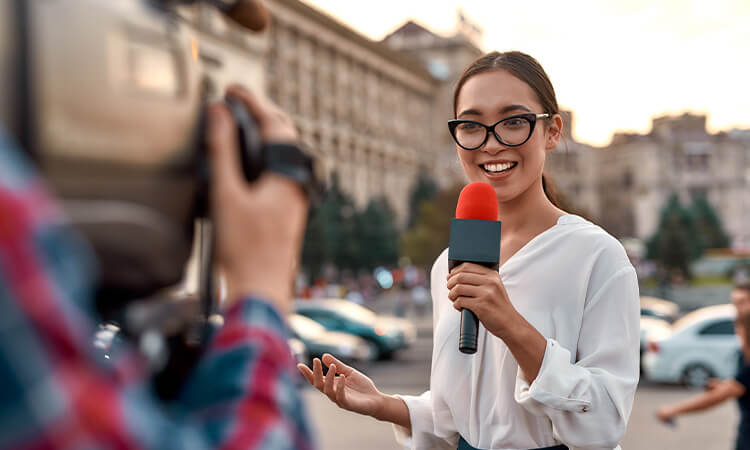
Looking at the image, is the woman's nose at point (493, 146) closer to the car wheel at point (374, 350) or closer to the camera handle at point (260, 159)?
the camera handle at point (260, 159)

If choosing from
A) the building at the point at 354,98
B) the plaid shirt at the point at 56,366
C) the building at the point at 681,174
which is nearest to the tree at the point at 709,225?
the building at the point at 681,174

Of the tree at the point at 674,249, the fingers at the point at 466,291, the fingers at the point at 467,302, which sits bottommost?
the tree at the point at 674,249

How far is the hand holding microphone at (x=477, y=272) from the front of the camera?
1.46 meters

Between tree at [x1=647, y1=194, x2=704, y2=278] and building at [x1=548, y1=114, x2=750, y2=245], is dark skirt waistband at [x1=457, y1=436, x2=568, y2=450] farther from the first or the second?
building at [x1=548, y1=114, x2=750, y2=245]

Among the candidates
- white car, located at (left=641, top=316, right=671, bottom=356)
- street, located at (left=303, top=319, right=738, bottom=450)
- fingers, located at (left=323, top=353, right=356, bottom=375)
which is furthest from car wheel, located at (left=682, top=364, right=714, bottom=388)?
fingers, located at (left=323, top=353, right=356, bottom=375)

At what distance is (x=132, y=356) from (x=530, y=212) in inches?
54.6

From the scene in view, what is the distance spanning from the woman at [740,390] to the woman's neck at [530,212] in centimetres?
295

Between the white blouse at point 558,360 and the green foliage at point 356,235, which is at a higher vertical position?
the white blouse at point 558,360

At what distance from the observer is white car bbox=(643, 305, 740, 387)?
11.7 meters

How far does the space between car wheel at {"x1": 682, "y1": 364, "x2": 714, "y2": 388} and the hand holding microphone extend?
1142 centimetres

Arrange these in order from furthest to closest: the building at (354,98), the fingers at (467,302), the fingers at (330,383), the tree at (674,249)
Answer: the building at (354,98) < the tree at (674,249) < the fingers at (330,383) < the fingers at (467,302)

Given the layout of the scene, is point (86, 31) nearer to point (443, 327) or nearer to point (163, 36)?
point (163, 36)

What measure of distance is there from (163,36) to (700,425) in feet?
29.8

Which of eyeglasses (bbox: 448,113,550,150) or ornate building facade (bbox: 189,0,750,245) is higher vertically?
ornate building facade (bbox: 189,0,750,245)
